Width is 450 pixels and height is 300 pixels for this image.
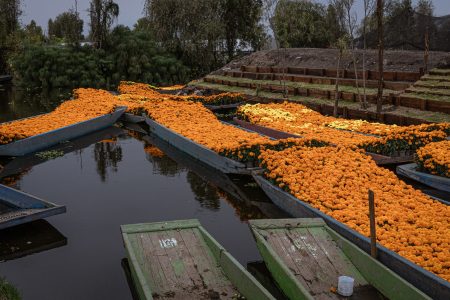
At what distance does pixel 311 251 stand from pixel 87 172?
922cm

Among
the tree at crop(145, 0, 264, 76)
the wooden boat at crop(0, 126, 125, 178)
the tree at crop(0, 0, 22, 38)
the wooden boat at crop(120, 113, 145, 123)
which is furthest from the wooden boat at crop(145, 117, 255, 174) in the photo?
the tree at crop(0, 0, 22, 38)

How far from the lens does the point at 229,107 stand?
85.9ft

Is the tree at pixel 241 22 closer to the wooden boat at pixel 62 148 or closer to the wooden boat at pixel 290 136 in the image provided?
the wooden boat at pixel 62 148

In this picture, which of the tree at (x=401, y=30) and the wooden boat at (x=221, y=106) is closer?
the wooden boat at (x=221, y=106)

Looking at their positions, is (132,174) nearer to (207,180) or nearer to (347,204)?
(207,180)

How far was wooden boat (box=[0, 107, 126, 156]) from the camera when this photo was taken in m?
16.6

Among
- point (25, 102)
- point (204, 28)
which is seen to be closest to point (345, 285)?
point (25, 102)

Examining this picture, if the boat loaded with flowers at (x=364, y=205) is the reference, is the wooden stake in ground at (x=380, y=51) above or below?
above

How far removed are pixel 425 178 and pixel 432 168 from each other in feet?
0.96

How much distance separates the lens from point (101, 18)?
1610 inches

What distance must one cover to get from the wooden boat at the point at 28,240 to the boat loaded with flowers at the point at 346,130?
25.9 feet

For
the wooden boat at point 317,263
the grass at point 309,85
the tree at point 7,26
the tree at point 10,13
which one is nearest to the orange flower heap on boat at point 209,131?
the wooden boat at point 317,263

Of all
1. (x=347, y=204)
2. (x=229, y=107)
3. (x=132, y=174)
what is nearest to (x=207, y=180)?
(x=132, y=174)

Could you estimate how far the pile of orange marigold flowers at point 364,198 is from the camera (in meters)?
7.90
